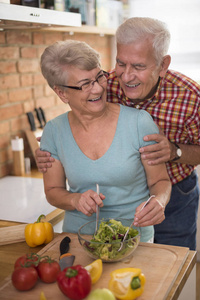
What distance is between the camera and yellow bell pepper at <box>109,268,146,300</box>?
3.42 feet

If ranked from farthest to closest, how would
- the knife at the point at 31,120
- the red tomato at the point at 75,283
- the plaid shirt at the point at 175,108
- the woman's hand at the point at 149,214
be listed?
Answer: the knife at the point at 31,120 → the plaid shirt at the point at 175,108 → the woman's hand at the point at 149,214 → the red tomato at the point at 75,283

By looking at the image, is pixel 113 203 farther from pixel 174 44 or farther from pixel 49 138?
pixel 174 44

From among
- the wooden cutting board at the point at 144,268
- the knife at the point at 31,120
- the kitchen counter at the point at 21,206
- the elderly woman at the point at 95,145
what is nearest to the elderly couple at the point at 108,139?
the elderly woman at the point at 95,145

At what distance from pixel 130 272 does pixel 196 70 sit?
270 centimetres

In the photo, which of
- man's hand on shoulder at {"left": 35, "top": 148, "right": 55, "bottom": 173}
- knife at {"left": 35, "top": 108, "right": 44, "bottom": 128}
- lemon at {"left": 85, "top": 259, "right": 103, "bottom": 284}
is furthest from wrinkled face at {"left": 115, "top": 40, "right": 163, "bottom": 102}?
knife at {"left": 35, "top": 108, "right": 44, "bottom": 128}

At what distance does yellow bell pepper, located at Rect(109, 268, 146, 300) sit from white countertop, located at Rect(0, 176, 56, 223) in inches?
30.4

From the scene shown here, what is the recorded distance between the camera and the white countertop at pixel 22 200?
71.7 inches

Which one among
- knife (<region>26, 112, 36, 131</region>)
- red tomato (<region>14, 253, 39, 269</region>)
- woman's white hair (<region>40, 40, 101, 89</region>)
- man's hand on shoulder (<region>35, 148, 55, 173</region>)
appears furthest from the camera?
knife (<region>26, 112, 36, 131</region>)

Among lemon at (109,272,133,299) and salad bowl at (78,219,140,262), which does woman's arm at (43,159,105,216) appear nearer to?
salad bowl at (78,219,140,262)

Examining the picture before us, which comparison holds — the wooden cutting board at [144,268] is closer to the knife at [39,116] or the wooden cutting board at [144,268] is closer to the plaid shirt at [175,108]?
the plaid shirt at [175,108]

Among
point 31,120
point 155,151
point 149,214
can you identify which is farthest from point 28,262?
point 31,120

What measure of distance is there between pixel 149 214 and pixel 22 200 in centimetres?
93

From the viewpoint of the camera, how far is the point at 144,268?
47.5 inches

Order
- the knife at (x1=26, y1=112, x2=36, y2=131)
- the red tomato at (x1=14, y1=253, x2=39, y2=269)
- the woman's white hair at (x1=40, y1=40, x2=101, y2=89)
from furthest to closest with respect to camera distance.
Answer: the knife at (x1=26, y1=112, x2=36, y2=131), the woman's white hair at (x1=40, y1=40, x2=101, y2=89), the red tomato at (x1=14, y1=253, x2=39, y2=269)
